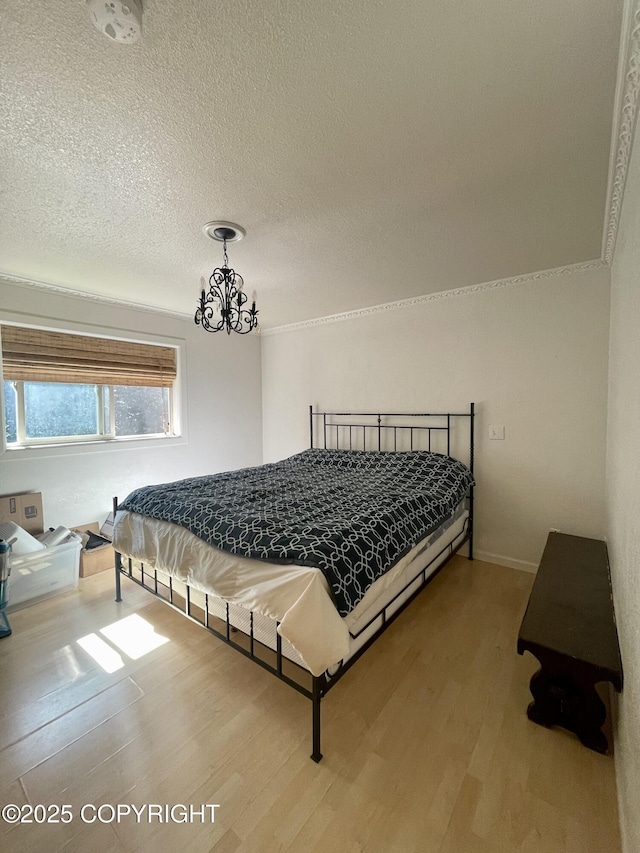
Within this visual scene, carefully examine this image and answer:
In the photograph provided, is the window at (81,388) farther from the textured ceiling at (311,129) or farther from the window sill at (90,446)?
the textured ceiling at (311,129)

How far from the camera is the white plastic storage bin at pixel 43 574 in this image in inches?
89.4

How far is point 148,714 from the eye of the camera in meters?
1.49

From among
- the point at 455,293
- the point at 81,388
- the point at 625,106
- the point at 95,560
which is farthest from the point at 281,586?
the point at 81,388

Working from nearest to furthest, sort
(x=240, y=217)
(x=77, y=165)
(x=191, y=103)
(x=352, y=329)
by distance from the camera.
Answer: (x=191, y=103) < (x=77, y=165) < (x=240, y=217) < (x=352, y=329)

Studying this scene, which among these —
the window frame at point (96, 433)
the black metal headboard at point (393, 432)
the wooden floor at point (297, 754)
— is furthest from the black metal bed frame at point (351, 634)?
the window frame at point (96, 433)

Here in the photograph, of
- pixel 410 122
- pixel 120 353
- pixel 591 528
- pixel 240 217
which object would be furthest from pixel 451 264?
pixel 120 353

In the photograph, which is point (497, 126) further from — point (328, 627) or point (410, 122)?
point (328, 627)

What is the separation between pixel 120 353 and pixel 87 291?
1.88 ft

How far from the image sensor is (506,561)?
281cm

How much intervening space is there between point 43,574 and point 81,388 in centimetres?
161

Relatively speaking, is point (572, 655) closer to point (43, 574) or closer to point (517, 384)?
point (517, 384)

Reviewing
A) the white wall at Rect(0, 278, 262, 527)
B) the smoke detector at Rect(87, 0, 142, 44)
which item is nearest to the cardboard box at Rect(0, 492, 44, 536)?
the white wall at Rect(0, 278, 262, 527)

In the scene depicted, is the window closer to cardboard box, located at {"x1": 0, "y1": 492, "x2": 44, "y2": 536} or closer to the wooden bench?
cardboard box, located at {"x1": 0, "y1": 492, "x2": 44, "y2": 536}

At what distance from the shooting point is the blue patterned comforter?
138cm
